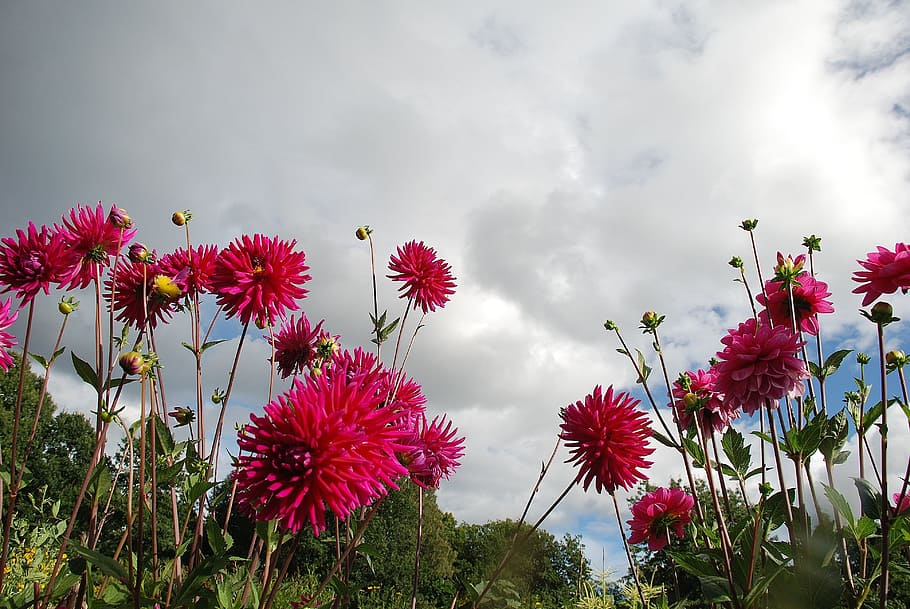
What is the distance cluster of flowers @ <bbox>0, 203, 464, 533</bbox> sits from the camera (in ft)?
4.80

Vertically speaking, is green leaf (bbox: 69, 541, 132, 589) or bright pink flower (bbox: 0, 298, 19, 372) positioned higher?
bright pink flower (bbox: 0, 298, 19, 372)

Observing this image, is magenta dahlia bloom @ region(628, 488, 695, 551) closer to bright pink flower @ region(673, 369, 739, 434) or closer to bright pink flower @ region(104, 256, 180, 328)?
bright pink flower @ region(673, 369, 739, 434)

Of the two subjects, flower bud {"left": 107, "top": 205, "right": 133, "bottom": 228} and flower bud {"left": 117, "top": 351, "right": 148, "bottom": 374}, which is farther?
flower bud {"left": 107, "top": 205, "right": 133, "bottom": 228}

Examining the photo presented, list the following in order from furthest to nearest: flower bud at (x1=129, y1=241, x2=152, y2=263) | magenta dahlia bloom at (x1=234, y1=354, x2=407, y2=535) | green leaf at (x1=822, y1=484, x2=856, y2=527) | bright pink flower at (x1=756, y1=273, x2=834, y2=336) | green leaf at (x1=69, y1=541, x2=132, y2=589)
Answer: bright pink flower at (x1=756, y1=273, x2=834, y2=336), flower bud at (x1=129, y1=241, x2=152, y2=263), green leaf at (x1=822, y1=484, x2=856, y2=527), green leaf at (x1=69, y1=541, x2=132, y2=589), magenta dahlia bloom at (x1=234, y1=354, x2=407, y2=535)

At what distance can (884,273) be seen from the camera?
229 centimetres

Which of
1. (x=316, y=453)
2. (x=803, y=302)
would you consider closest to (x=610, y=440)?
(x=316, y=453)

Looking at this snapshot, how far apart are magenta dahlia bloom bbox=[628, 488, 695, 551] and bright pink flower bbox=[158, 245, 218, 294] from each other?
8.15ft

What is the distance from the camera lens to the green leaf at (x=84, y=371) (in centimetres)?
204

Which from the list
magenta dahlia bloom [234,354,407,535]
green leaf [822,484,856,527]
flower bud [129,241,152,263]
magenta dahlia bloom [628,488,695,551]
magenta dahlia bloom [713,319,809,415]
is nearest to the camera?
magenta dahlia bloom [234,354,407,535]

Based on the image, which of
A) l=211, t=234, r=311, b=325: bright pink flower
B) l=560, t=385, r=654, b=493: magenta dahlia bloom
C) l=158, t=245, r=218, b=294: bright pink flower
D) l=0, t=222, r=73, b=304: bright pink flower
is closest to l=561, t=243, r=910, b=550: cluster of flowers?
l=560, t=385, r=654, b=493: magenta dahlia bloom

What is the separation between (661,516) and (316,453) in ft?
7.52

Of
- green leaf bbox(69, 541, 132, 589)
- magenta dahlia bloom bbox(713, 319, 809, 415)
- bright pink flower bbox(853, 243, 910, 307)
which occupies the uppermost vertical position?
bright pink flower bbox(853, 243, 910, 307)

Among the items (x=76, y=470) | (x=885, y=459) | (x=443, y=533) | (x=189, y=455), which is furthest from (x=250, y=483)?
(x=443, y=533)

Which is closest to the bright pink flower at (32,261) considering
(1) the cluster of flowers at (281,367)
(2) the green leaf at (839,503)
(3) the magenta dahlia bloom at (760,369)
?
(1) the cluster of flowers at (281,367)
